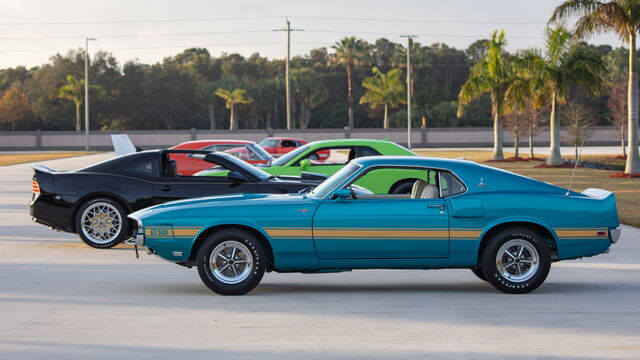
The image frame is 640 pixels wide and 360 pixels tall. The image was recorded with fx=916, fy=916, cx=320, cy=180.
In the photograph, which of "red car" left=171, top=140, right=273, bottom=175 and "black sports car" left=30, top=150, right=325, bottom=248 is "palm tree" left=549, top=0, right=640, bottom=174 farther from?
"black sports car" left=30, top=150, right=325, bottom=248

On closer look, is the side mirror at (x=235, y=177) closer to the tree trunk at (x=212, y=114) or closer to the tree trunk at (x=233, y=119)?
the tree trunk at (x=233, y=119)

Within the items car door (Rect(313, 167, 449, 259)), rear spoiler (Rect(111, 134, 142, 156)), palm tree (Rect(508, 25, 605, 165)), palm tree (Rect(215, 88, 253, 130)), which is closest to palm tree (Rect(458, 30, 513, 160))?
palm tree (Rect(508, 25, 605, 165))

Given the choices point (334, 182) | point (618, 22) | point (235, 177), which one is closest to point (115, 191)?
point (235, 177)

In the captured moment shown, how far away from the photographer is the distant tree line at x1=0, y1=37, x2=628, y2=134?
98.2 metres

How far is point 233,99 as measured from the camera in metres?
96.4

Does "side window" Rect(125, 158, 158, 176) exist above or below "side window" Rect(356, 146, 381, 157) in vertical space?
below

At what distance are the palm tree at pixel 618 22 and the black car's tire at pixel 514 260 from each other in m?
23.6

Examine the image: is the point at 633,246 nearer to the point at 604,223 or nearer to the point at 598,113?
the point at 604,223

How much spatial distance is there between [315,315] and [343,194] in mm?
1453

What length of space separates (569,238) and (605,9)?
78.7ft

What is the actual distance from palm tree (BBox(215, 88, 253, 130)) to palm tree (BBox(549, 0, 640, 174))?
65.7 meters

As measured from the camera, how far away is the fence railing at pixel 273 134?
3366 inches

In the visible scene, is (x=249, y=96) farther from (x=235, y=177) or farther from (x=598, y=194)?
(x=598, y=194)

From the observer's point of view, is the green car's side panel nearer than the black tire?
Yes
